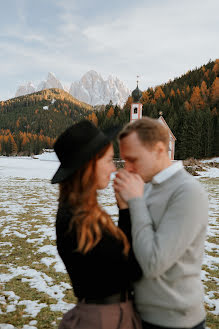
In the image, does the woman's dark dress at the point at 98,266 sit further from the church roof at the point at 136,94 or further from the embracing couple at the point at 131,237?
the church roof at the point at 136,94

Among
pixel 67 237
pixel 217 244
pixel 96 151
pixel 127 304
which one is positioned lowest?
pixel 217 244

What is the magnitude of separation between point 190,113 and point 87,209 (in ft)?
230

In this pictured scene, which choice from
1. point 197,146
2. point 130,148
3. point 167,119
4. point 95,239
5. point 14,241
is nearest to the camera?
point 95,239

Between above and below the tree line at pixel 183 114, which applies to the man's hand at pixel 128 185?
below

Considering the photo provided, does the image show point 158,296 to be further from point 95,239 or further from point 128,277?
point 95,239

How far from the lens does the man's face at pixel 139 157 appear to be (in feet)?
5.35

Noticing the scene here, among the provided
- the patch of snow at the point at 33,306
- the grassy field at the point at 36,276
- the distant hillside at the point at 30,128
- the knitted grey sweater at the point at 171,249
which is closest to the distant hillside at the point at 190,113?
the grassy field at the point at 36,276

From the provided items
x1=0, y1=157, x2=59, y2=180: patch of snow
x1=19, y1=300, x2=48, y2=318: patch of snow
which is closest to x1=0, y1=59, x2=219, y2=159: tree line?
x1=0, y1=157, x2=59, y2=180: patch of snow

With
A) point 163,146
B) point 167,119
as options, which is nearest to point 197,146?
point 167,119

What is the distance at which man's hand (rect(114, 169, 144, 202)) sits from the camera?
151 cm

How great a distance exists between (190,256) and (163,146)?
0.72m

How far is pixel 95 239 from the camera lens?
1.41 m

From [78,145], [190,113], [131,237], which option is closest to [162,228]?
[131,237]

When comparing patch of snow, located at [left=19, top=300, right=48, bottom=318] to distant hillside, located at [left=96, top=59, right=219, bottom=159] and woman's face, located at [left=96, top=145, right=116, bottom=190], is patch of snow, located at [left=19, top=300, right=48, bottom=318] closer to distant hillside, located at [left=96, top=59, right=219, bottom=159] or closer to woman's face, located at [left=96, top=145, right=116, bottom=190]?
woman's face, located at [left=96, top=145, right=116, bottom=190]
